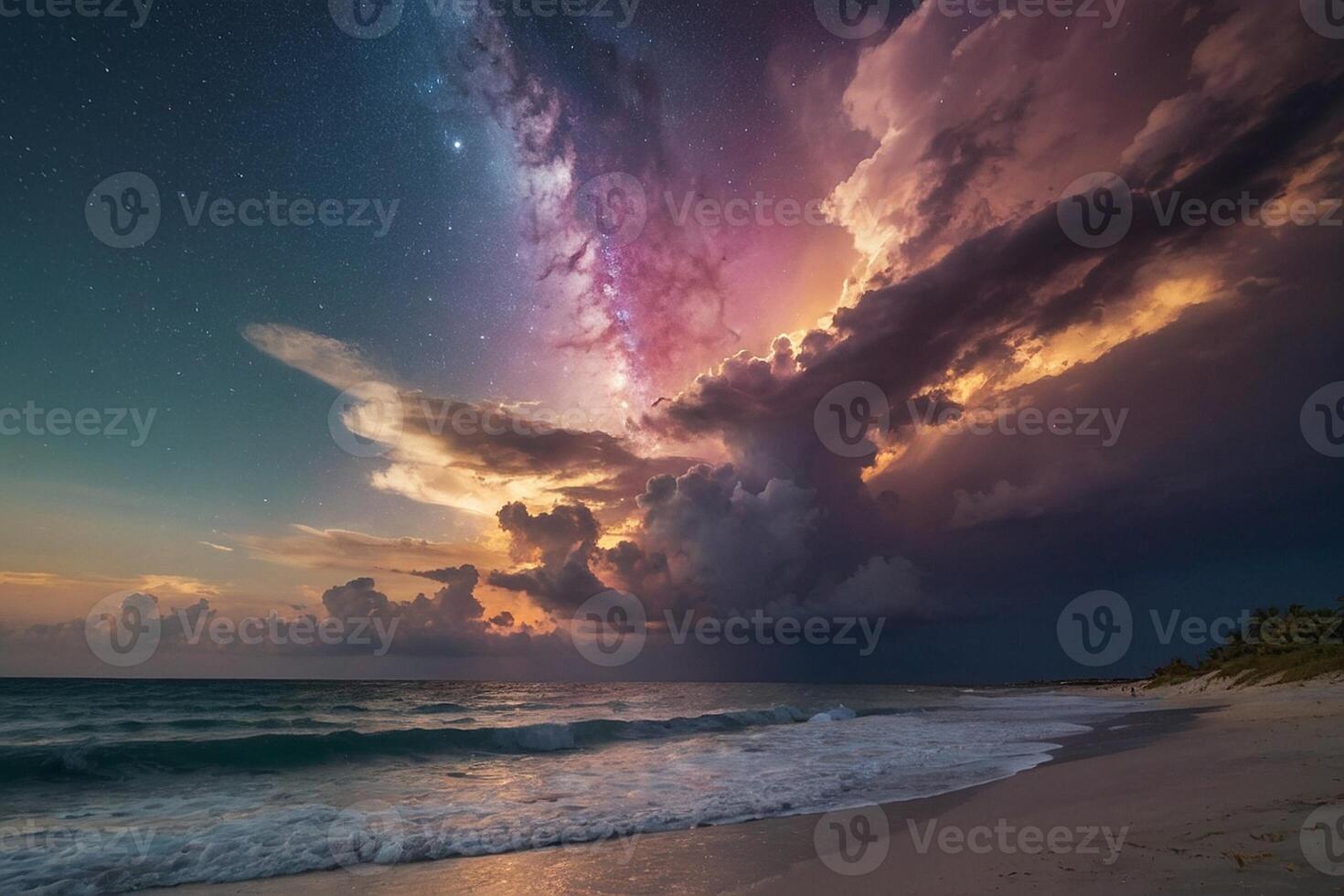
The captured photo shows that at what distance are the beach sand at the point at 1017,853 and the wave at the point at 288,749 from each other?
1688cm

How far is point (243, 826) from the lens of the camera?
12539 millimetres

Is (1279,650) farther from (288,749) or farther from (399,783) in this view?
(288,749)

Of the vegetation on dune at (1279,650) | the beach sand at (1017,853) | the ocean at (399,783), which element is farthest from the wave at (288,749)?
the vegetation on dune at (1279,650)

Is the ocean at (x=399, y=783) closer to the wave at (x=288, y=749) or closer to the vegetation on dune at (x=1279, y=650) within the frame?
the wave at (x=288, y=749)

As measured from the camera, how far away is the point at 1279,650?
52656 mm

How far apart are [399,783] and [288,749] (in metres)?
9.20

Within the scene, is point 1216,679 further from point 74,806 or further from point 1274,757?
point 74,806

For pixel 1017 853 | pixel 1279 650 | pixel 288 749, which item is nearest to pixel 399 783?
pixel 288 749

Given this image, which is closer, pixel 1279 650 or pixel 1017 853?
pixel 1017 853

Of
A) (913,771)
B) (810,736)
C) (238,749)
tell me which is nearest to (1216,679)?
(810,736)

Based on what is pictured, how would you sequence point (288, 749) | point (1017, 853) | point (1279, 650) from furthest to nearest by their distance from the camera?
point (1279, 650) < point (288, 749) < point (1017, 853)

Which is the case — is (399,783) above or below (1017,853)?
below

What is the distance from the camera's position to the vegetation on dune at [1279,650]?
135 ft

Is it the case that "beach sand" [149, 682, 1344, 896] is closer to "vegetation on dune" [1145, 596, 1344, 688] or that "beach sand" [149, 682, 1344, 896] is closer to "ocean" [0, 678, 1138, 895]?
"ocean" [0, 678, 1138, 895]
